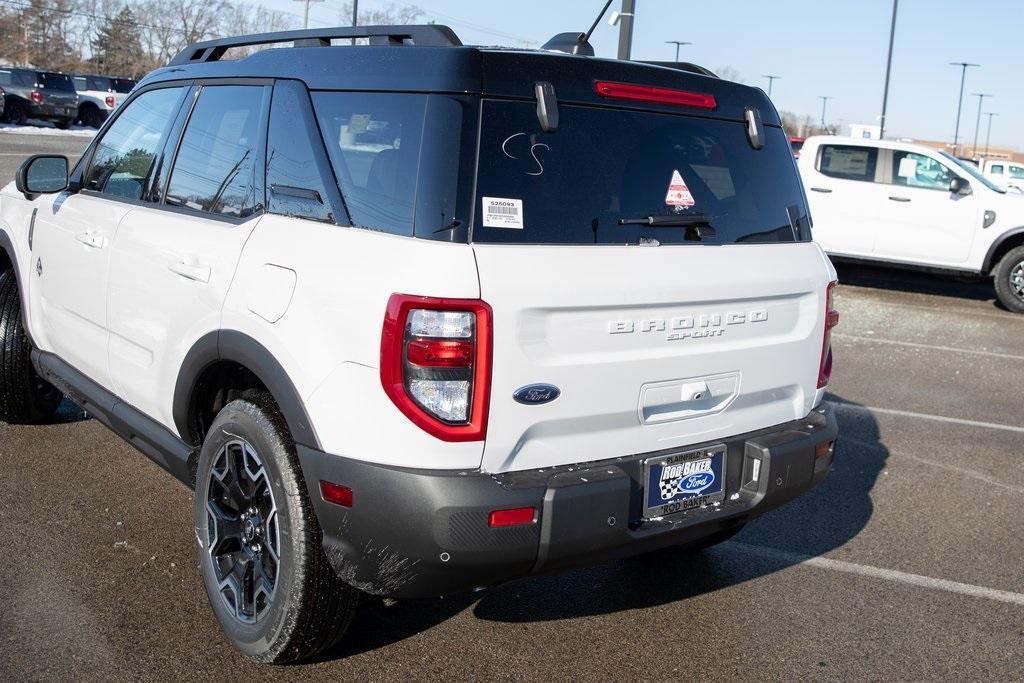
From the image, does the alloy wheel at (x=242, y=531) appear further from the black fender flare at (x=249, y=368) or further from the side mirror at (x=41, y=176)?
the side mirror at (x=41, y=176)

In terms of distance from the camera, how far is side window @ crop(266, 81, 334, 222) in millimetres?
3148

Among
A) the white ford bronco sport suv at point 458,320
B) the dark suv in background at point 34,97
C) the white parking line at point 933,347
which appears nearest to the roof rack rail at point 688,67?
the white ford bronco sport suv at point 458,320

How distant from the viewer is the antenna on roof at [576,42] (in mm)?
3748

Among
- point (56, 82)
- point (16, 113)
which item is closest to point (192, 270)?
point (16, 113)

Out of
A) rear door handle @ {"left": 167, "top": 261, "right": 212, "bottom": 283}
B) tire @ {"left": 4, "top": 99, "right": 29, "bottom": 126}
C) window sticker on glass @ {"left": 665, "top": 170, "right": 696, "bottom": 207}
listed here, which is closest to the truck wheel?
rear door handle @ {"left": 167, "top": 261, "right": 212, "bottom": 283}

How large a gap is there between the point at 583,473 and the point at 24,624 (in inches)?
77.3

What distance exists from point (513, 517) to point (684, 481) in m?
0.68

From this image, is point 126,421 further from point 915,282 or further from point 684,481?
point 915,282

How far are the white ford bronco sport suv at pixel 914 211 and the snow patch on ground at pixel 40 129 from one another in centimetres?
2372

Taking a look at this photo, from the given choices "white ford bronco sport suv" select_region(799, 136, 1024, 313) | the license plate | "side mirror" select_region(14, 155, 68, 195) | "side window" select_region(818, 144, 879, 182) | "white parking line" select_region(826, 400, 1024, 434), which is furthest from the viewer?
"side window" select_region(818, 144, 879, 182)

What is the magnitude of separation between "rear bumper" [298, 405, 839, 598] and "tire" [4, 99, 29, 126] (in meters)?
36.3

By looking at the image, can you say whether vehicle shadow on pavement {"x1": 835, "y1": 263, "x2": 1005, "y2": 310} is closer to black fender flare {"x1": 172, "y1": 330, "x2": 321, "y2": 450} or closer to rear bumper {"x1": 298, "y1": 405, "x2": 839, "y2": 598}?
rear bumper {"x1": 298, "y1": 405, "x2": 839, "y2": 598}

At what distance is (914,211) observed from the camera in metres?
12.8

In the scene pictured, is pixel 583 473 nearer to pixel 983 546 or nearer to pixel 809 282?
pixel 809 282
